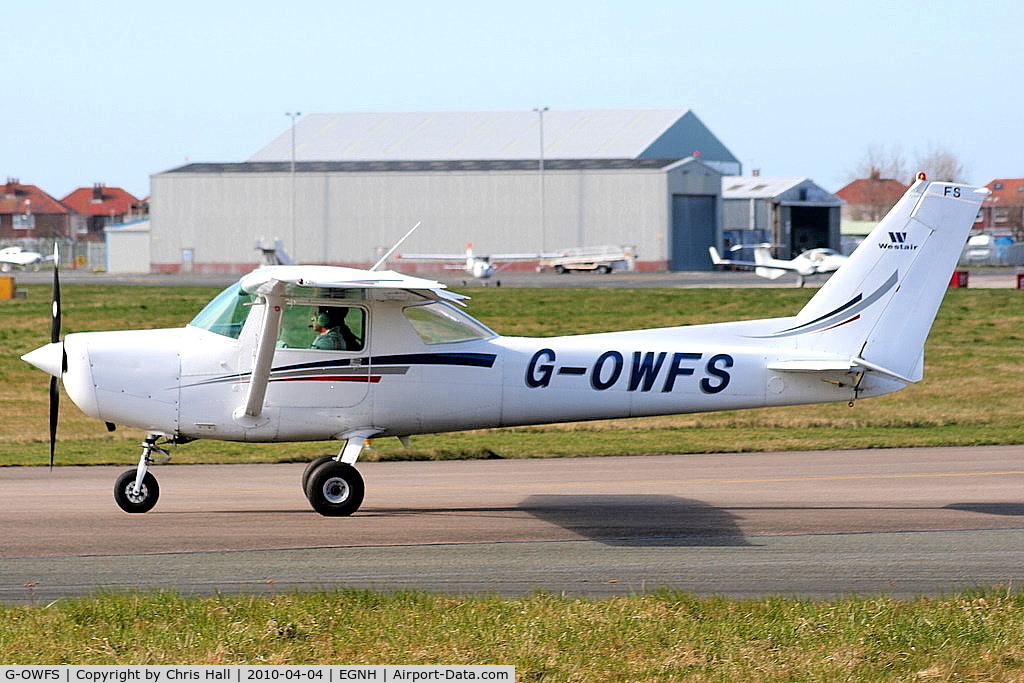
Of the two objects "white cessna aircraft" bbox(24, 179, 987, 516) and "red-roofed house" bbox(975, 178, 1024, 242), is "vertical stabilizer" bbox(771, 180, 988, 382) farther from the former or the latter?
"red-roofed house" bbox(975, 178, 1024, 242)

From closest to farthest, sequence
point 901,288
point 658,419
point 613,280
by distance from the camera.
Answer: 1. point 901,288
2. point 658,419
3. point 613,280

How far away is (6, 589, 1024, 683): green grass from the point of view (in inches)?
260

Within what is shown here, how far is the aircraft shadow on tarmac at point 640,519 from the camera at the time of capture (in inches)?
412

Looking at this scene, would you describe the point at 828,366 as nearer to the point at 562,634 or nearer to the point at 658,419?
the point at 562,634

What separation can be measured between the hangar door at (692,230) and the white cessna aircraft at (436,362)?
2649 inches

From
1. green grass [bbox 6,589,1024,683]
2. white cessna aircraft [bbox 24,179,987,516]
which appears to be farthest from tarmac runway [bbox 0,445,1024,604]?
white cessna aircraft [bbox 24,179,987,516]

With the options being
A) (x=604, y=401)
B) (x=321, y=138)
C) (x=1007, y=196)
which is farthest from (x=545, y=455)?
(x=1007, y=196)

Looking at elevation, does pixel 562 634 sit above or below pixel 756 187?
below

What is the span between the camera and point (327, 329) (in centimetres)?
1136

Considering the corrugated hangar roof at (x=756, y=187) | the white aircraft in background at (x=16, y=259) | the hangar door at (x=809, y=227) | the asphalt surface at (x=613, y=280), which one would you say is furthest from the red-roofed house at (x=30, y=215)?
the hangar door at (x=809, y=227)

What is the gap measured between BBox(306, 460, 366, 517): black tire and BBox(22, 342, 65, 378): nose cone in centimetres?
237

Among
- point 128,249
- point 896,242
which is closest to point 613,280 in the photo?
point 128,249

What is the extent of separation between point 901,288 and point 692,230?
70256 millimetres

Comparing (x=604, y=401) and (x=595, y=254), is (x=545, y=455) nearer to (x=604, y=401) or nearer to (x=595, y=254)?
(x=604, y=401)
